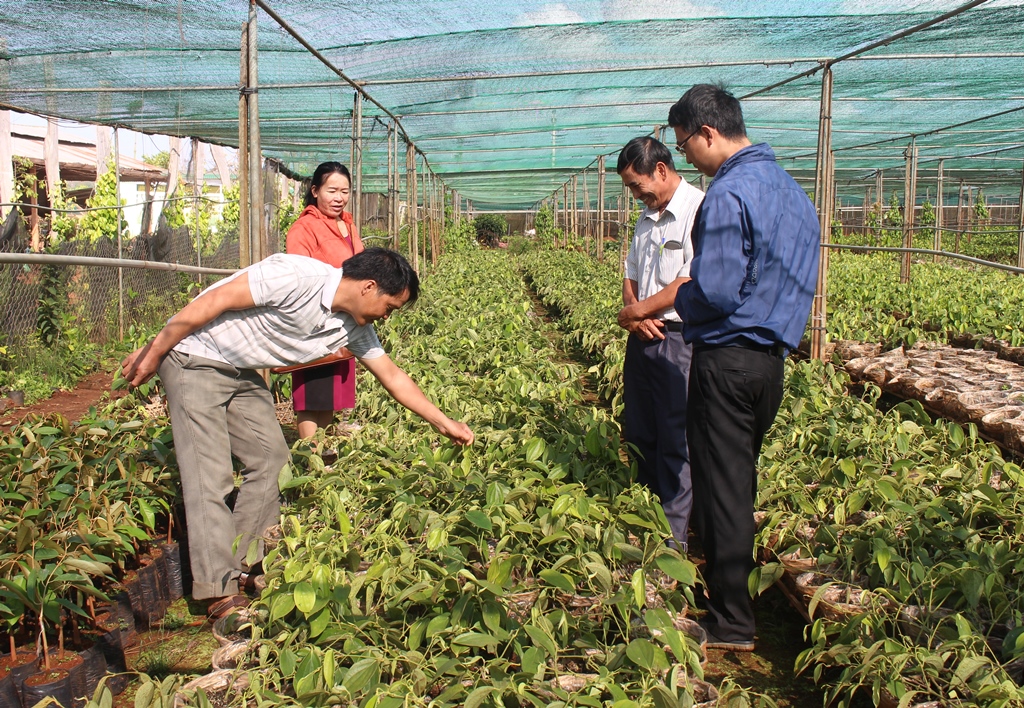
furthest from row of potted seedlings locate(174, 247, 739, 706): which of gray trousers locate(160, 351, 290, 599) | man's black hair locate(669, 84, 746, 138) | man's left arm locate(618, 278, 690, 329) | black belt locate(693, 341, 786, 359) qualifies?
man's black hair locate(669, 84, 746, 138)

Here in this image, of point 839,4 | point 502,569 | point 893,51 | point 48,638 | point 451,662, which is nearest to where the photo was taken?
point 451,662

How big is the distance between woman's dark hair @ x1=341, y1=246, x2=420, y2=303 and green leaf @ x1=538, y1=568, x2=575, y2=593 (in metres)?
1.00

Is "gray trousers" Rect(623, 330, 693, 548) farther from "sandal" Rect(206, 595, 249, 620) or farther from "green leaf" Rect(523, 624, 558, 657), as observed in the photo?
"sandal" Rect(206, 595, 249, 620)

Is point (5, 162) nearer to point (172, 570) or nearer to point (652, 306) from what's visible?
point (172, 570)

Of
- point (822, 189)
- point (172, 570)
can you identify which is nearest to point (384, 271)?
point (172, 570)

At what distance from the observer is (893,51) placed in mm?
7387

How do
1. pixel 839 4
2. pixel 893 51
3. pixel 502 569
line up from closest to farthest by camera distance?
pixel 502 569 → pixel 839 4 → pixel 893 51

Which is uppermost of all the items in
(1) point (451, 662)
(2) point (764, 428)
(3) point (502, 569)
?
(2) point (764, 428)

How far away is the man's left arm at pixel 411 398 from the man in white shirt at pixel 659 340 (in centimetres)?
78

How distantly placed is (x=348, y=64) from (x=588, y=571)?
241 inches

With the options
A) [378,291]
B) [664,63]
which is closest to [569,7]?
[664,63]

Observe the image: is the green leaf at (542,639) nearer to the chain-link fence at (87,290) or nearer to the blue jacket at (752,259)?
the blue jacket at (752,259)

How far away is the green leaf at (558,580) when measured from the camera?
2.19m

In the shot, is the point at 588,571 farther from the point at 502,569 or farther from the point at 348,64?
the point at 348,64
